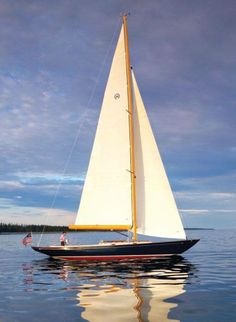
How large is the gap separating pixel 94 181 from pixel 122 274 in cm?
1318

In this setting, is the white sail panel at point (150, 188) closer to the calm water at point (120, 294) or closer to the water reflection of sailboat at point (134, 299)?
the calm water at point (120, 294)

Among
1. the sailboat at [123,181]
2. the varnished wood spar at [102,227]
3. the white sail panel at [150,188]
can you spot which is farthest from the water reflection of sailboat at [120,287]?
the varnished wood spar at [102,227]

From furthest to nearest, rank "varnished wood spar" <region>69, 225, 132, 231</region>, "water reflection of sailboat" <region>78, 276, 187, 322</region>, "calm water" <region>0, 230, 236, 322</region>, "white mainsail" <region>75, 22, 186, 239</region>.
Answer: "varnished wood spar" <region>69, 225, 132, 231</region>, "white mainsail" <region>75, 22, 186, 239</region>, "calm water" <region>0, 230, 236, 322</region>, "water reflection of sailboat" <region>78, 276, 187, 322</region>

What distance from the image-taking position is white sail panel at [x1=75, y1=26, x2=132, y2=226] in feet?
120

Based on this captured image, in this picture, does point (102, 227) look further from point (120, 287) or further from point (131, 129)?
point (120, 287)

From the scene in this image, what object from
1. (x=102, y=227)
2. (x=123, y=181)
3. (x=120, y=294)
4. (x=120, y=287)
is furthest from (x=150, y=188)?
(x=120, y=294)

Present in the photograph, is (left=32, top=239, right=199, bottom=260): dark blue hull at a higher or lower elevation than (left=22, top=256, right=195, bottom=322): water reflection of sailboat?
higher

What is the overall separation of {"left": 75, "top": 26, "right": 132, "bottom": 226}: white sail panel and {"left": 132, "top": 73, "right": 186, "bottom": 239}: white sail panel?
95cm

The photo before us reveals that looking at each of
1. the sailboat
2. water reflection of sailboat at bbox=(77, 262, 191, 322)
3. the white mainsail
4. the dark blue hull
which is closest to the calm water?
water reflection of sailboat at bbox=(77, 262, 191, 322)

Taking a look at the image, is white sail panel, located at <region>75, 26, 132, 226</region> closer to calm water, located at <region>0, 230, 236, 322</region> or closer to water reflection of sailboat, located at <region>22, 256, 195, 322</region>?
water reflection of sailboat, located at <region>22, 256, 195, 322</region>

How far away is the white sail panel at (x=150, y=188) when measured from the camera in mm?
34781

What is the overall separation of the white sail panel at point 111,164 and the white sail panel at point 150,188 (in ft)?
3.13

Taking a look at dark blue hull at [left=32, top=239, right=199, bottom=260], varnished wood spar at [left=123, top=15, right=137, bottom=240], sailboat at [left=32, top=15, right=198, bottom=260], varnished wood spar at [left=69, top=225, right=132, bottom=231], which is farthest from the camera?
varnished wood spar at [left=69, top=225, right=132, bottom=231]

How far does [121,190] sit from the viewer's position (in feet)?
120
